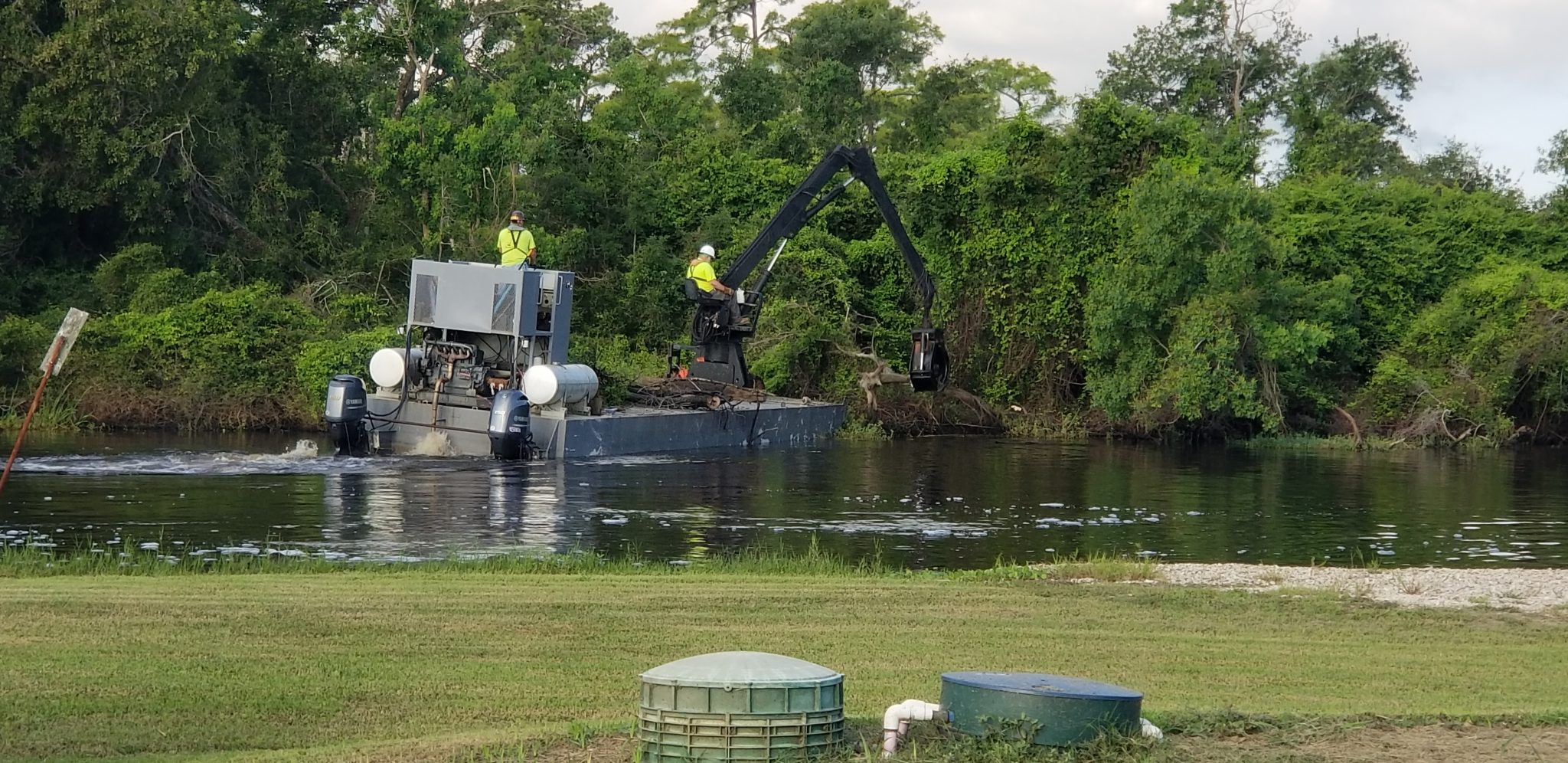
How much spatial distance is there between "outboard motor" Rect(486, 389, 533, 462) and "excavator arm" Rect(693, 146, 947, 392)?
314 inches

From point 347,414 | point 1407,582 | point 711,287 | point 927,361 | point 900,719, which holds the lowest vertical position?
point 900,719

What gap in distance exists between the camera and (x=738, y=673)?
7.80m

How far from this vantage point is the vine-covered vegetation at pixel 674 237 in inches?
1612

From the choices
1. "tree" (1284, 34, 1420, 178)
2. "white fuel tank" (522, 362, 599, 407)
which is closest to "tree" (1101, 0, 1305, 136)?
"tree" (1284, 34, 1420, 178)

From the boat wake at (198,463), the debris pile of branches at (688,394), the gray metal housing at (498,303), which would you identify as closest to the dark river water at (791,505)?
the boat wake at (198,463)

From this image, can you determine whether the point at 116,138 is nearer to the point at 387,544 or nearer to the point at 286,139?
the point at 286,139

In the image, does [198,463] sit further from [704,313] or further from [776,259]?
[776,259]

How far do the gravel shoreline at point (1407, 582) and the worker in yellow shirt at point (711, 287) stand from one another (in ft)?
64.1

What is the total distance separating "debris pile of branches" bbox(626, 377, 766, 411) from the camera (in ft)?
118

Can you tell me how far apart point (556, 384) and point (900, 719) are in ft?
75.8

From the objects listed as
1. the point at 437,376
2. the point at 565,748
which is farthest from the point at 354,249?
the point at 565,748

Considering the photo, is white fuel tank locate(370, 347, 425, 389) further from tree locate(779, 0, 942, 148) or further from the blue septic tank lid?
tree locate(779, 0, 942, 148)

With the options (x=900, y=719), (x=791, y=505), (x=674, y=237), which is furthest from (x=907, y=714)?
(x=674, y=237)

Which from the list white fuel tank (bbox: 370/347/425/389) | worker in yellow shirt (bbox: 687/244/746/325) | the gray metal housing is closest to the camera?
the gray metal housing
